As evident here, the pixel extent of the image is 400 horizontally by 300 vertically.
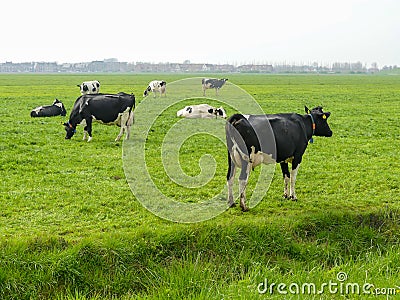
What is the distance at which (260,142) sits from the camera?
8734 mm

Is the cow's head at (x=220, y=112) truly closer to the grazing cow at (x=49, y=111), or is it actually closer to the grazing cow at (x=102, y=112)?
the grazing cow at (x=102, y=112)

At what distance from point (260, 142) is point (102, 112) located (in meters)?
8.46

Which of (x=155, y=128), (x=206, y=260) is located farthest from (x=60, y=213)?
(x=155, y=128)

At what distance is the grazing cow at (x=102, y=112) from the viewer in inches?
622

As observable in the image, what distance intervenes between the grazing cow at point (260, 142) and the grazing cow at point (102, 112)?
7.69 metres

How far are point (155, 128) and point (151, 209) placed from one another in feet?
33.1

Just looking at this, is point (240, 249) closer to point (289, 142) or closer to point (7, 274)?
point (289, 142)

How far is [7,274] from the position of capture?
257 inches

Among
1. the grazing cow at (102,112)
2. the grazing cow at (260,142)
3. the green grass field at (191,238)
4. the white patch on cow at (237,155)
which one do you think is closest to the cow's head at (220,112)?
the grazing cow at (102,112)

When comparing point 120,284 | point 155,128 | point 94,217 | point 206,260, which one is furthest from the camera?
point 155,128

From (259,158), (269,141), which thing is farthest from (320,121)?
(259,158)

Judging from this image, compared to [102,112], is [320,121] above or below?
above

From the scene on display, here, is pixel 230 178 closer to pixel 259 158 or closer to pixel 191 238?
pixel 259 158

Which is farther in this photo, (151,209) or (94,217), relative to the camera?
(151,209)
